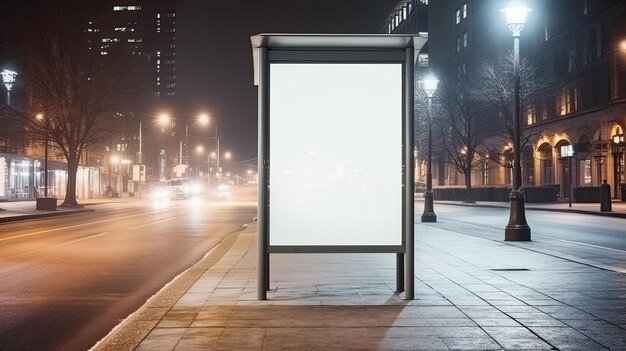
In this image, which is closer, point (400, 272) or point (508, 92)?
point (400, 272)

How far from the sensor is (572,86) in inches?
2227

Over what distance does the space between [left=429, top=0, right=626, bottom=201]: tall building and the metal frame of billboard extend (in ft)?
109

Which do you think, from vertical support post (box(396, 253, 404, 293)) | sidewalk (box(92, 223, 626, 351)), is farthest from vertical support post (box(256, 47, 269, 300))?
vertical support post (box(396, 253, 404, 293))

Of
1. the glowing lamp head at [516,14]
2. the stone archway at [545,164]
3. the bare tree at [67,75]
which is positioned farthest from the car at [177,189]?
the glowing lamp head at [516,14]

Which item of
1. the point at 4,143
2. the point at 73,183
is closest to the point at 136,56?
the point at 73,183

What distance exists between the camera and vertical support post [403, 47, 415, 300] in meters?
8.38

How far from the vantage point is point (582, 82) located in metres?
54.8

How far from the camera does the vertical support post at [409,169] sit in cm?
838

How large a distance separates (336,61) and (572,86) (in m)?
52.7

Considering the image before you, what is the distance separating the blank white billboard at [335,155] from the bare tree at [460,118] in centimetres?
4826

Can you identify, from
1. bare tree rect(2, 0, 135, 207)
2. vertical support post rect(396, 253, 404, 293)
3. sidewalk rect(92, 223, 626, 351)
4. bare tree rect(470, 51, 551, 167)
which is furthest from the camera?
bare tree rect(470, 51, 551, 167)

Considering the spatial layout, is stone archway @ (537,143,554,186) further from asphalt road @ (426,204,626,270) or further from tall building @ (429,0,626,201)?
asphalt road @ (426,204,626,270)

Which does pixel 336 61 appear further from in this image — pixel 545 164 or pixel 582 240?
pixel 545 164

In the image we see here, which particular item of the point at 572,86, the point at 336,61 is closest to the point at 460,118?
the point at 572,86
